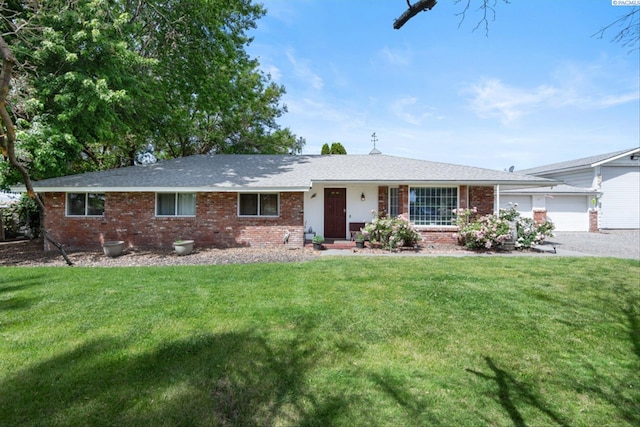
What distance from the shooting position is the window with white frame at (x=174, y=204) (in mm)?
11633

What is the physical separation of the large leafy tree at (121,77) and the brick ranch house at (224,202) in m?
1.63

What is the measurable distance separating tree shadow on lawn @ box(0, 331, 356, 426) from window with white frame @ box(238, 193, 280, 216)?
814cm

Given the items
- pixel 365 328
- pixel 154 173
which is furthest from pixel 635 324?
pixel 154 173

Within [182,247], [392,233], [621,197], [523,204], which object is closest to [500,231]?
[392,233]

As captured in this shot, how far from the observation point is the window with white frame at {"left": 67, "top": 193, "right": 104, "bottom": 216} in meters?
11.6

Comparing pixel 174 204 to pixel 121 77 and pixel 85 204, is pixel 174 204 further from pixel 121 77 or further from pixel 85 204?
pixel 121 77

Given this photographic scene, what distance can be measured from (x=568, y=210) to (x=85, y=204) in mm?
25829

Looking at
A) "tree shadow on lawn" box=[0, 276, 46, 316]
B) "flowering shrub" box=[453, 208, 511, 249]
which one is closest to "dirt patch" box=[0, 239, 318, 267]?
"tree shadow on lawn" box=[0, 276, 46, 316]

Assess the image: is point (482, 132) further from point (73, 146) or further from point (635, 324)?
point (73, 146)

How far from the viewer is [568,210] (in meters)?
18.7

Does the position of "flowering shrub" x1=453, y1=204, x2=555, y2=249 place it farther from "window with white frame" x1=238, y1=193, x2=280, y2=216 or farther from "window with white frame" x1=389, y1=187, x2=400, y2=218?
"window with white frame" x1=238, y1=193, x2=280, y2=216

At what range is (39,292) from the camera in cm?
577

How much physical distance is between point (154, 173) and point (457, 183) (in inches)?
493

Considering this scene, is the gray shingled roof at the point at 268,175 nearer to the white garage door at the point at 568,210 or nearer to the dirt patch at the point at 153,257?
the dirt patch at the point at 153,257
